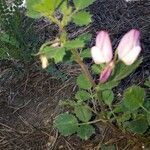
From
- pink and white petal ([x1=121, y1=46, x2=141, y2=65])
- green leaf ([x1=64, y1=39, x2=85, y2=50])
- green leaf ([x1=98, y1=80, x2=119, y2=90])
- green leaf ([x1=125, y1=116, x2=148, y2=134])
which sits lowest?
green leaf ([x1=125, y1=116, x2=148, y2=134])

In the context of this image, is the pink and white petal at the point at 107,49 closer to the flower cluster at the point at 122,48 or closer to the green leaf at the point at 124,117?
the flower cluster at the point at 122,48

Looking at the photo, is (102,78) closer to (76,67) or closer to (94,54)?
(94,54)

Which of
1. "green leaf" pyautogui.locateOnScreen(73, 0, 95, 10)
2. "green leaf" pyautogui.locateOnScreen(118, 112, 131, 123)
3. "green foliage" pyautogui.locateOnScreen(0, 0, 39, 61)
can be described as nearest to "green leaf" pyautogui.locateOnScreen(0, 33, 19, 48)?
"green foliage" pyautogui.locateOnScreen(0, 0, 39, 61)

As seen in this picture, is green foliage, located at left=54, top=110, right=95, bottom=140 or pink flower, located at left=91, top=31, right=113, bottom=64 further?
green foliage, located at left=54, top=110, right=95, bottom=140

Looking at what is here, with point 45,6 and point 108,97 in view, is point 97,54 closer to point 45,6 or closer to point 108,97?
point 45,6

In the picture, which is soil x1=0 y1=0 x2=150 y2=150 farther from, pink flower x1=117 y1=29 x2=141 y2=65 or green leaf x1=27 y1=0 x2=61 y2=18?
green leaf x1=27 y1=0 x2=61 y2=18

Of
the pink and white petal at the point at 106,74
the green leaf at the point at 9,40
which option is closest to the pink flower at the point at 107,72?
the pink and white petal at the point at 106,74
